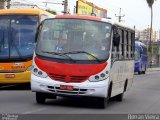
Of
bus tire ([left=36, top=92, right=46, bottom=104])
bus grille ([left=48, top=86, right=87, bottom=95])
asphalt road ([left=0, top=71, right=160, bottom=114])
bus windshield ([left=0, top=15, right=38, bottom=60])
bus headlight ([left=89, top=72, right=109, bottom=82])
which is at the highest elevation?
bus windshield ([left=0, top=15, right=38, bottom=60])

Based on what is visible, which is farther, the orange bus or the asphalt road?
the orange bus

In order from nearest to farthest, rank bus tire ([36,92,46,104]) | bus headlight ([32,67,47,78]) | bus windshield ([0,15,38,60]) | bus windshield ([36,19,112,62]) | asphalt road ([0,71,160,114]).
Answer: asphalt road ([0,71,160,114]) → bus headlight ([32,67,47,78]) → bus windshield ([36,19,112,62]) → bus tire ([36,92,46,104]) → bus windshield ([0,15,38,60])

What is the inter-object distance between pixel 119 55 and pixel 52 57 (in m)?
2.55

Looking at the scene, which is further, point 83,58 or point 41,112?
point 83,58

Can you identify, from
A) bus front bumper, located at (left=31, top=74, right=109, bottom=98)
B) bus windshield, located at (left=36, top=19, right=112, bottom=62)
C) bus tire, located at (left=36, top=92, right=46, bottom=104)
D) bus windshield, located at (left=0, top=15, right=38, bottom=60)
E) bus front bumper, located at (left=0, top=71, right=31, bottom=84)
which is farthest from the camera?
bus windshield, located at (left=0, top=15, right=38, bottom=60)

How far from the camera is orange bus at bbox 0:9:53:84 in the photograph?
22.3m

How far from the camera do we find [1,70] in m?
22.3

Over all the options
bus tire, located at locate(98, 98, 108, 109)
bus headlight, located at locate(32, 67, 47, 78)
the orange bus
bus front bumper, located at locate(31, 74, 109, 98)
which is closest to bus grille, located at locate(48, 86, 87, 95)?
bus front bumper, located at locate(31, 74, 109, 98)

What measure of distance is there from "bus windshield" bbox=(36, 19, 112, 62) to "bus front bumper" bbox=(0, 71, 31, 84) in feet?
19.9

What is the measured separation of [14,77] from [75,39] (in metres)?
6.79

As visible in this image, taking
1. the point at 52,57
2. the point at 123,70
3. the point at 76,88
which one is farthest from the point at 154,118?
the point at 123,70

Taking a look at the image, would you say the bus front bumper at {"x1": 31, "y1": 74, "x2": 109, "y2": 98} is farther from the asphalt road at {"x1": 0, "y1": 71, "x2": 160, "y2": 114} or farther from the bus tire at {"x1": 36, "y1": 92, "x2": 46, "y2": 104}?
the bus tire at {"x1": 36, "y1": 92, "x2": 46, "y2": 104}

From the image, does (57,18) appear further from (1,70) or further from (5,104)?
(1,70)

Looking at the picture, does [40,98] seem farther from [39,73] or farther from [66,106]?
[39,73]
